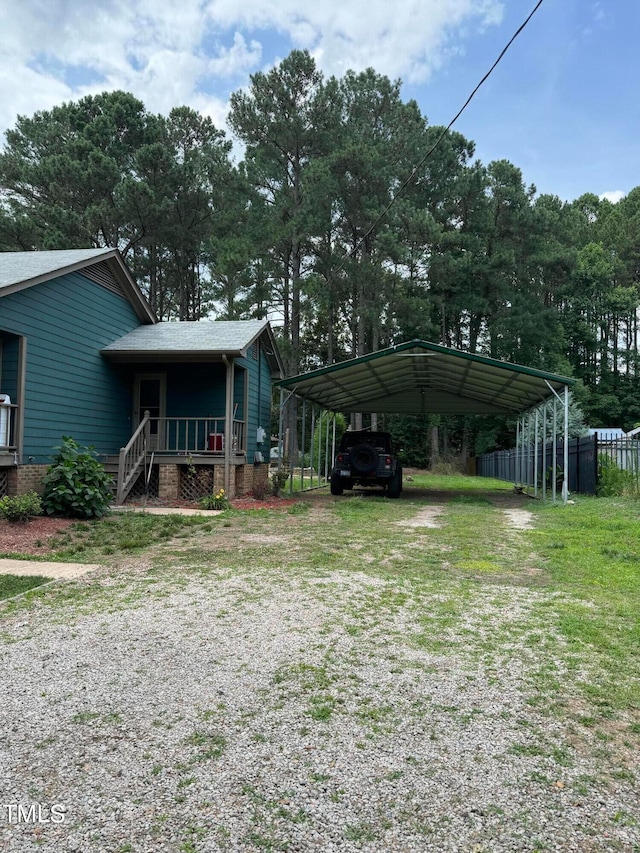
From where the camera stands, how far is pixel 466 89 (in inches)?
367

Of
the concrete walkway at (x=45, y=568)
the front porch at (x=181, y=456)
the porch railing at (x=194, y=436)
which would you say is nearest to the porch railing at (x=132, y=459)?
the front porch at (x=181, y=456)

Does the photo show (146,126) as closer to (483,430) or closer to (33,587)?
(483,430)

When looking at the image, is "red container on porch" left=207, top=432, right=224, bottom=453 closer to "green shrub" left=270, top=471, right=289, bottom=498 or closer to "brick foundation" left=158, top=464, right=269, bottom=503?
"brick foundation" left=158, top=464, right=269, bottom=503

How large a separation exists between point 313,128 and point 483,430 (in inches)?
755

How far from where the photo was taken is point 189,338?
1384 cm

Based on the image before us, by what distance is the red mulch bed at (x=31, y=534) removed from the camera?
7180mm

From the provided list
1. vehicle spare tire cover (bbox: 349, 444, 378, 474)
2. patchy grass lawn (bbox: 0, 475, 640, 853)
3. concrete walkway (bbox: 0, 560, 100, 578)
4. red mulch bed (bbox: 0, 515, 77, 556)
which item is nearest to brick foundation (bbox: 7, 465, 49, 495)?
red mulch bed (bbox: 0, 515, 77, 556)

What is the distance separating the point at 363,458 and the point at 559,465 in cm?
719

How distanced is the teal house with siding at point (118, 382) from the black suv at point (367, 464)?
7.20ft

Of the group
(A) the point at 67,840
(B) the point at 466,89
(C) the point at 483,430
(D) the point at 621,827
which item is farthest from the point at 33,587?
(C) the point at 483,430

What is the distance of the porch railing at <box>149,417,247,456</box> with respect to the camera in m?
13.5

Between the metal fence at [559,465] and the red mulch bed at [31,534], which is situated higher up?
the metal fence at [559,465]

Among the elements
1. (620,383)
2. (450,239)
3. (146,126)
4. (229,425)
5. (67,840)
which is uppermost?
(146,126)

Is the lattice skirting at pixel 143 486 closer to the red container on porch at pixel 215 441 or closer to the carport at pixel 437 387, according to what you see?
the red container on porch at pixel 215 441
